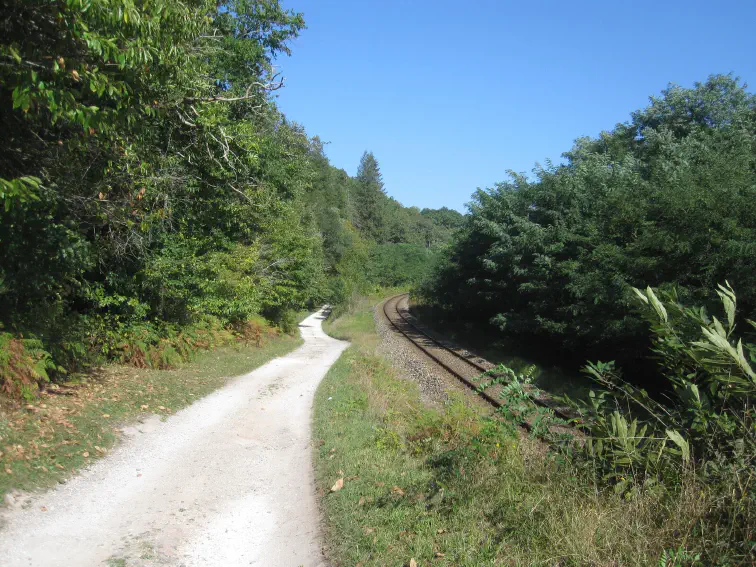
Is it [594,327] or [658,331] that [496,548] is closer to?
[658,331]

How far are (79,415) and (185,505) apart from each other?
117 inches

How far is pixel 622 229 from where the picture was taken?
1625cm

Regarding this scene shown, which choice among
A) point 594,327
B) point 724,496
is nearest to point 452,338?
point 594,327

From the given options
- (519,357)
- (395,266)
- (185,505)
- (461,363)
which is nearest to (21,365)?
(185,505)

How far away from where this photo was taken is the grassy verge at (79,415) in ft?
18.7

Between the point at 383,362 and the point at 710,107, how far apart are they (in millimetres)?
20025

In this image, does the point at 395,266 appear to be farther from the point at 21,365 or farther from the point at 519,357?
Result: the point at 21,365

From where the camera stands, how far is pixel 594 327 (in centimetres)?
1531

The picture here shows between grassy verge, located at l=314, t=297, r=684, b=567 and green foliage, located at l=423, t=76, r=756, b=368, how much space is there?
5.24m

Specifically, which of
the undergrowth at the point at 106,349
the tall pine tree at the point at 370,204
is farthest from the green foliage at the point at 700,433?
the tall pine tree at the point at 370,204

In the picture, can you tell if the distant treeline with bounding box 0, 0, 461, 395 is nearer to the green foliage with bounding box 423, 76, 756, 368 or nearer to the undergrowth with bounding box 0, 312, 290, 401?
the undergrowth with bounding box 0, 312, 290, 401

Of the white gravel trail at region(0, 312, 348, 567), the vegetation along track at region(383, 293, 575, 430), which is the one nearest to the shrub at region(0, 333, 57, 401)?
the white gravel trail at region(0, 312, 348, 567)

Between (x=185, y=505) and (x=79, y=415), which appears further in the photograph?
(x=79, y=415)

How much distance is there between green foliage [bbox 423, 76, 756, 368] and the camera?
501 inches
